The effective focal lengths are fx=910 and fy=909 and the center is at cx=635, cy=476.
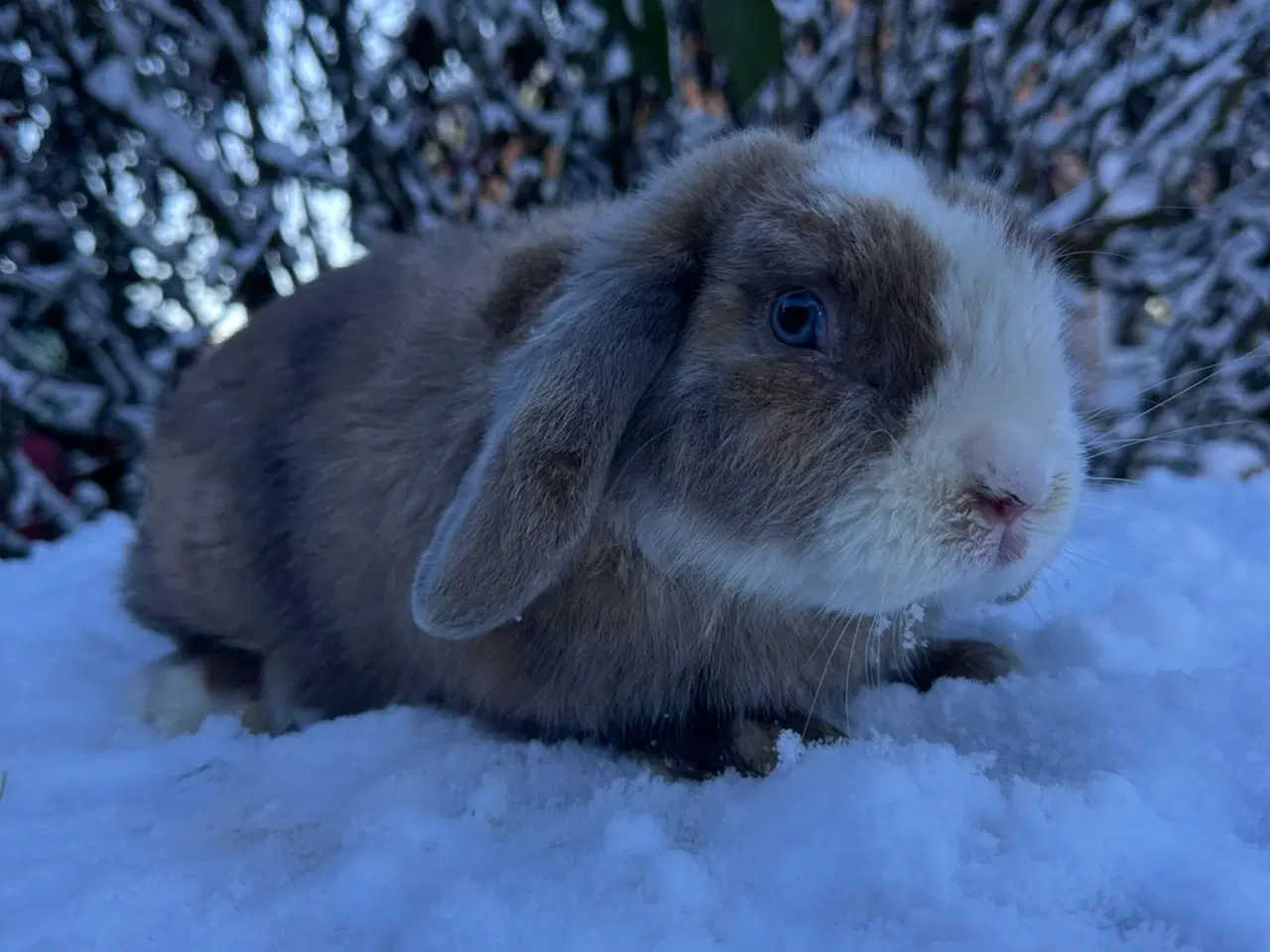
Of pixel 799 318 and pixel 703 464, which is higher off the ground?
pixel 799 318

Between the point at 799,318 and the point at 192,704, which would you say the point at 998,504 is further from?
the point at 192,704

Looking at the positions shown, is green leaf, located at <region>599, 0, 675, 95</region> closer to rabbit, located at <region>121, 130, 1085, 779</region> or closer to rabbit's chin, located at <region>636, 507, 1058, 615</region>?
rabbit, located at <region>121, 130, 1085, 779</region>

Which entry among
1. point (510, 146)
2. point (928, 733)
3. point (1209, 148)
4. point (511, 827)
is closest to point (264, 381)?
point (511, 827)

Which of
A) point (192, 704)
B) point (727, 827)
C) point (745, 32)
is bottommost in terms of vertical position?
point (192, 704)

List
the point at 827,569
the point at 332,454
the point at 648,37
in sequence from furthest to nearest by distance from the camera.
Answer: the point at 332,454 → the point at 827,569 → the point at 648,37

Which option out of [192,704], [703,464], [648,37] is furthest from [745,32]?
[192,704]

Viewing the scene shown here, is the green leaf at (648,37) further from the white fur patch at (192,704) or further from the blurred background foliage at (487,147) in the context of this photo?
the blurred background foliage at (487,147)

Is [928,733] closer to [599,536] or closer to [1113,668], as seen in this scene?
[1113,668]

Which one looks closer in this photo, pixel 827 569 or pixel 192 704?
pixel 827 569
